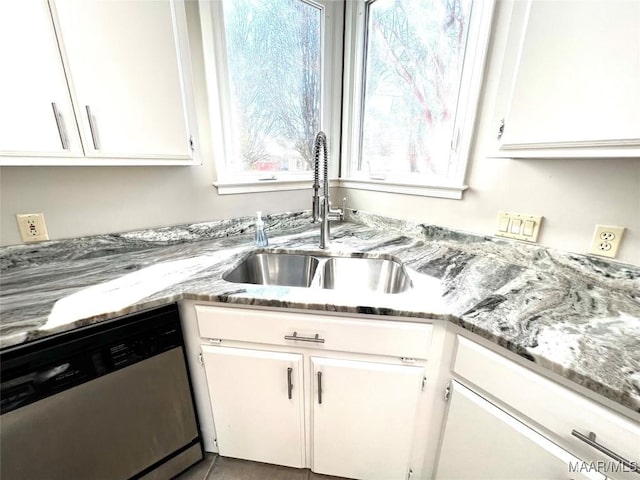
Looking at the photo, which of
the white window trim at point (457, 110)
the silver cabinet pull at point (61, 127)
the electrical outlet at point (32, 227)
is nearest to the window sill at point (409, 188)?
the white window trim at point (457, 110)

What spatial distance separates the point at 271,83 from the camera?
1511 mm

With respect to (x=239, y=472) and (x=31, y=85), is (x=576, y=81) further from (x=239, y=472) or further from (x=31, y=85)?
(x=239, y=472)

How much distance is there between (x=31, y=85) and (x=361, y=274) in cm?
140

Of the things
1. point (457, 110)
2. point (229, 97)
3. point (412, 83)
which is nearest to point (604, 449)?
point (457, 110)

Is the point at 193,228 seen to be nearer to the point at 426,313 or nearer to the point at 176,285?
the point at 176,285

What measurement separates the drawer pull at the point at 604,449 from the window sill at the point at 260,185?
1589mm

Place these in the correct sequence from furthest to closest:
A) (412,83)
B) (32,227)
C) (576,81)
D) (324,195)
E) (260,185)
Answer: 1. (260,185)
2. (412,83)
3. (324,195)
4. (32,227)
5. (576,81)

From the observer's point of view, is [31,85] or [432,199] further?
[432,199]

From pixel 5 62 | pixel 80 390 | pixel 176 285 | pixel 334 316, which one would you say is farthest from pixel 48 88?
pixel 334 316

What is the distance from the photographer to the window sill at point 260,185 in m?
1.47

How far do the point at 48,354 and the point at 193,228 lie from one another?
0.81m

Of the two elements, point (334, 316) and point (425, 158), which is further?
point (425, 158)

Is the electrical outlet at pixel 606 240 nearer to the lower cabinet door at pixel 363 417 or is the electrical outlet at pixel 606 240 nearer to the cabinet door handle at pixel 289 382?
the lower cabinet door at pixel 363 417

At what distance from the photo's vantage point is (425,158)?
4.71ft
